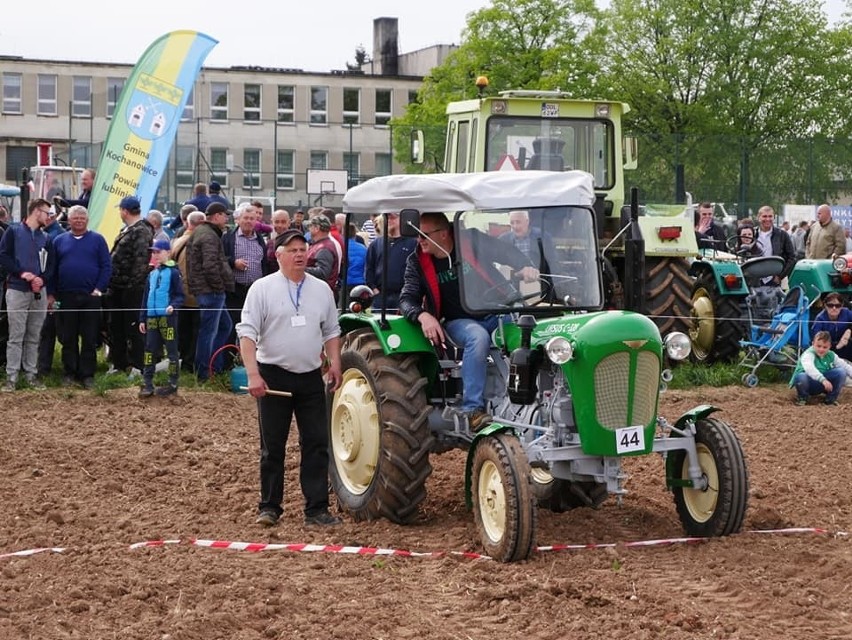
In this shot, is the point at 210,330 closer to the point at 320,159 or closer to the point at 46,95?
the point at 320,159

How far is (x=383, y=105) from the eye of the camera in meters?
69.4

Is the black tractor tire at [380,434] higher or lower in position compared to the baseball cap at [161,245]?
lower

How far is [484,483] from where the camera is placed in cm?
787

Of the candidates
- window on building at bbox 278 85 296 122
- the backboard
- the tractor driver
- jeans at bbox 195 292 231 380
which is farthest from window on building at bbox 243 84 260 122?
the tractor driver

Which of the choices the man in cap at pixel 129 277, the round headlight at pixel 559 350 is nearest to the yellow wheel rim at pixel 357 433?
the round headlight at pixel 559 350

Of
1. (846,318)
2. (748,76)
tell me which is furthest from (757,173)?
(846,318)

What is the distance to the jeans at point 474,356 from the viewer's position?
8262 millimetres

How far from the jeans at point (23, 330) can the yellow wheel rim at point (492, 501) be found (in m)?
7.58

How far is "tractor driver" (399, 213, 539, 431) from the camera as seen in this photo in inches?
328

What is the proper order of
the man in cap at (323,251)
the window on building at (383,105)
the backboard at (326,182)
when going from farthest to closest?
the window on building at (383,105), the backboard at (326,182), the man in cap at (323,251)

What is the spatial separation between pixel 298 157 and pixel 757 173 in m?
24.0

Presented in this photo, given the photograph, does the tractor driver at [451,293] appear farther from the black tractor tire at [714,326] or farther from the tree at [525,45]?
the tree at [525,45]

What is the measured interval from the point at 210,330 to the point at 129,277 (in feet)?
3.37

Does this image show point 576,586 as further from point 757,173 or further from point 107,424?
point 757,173
